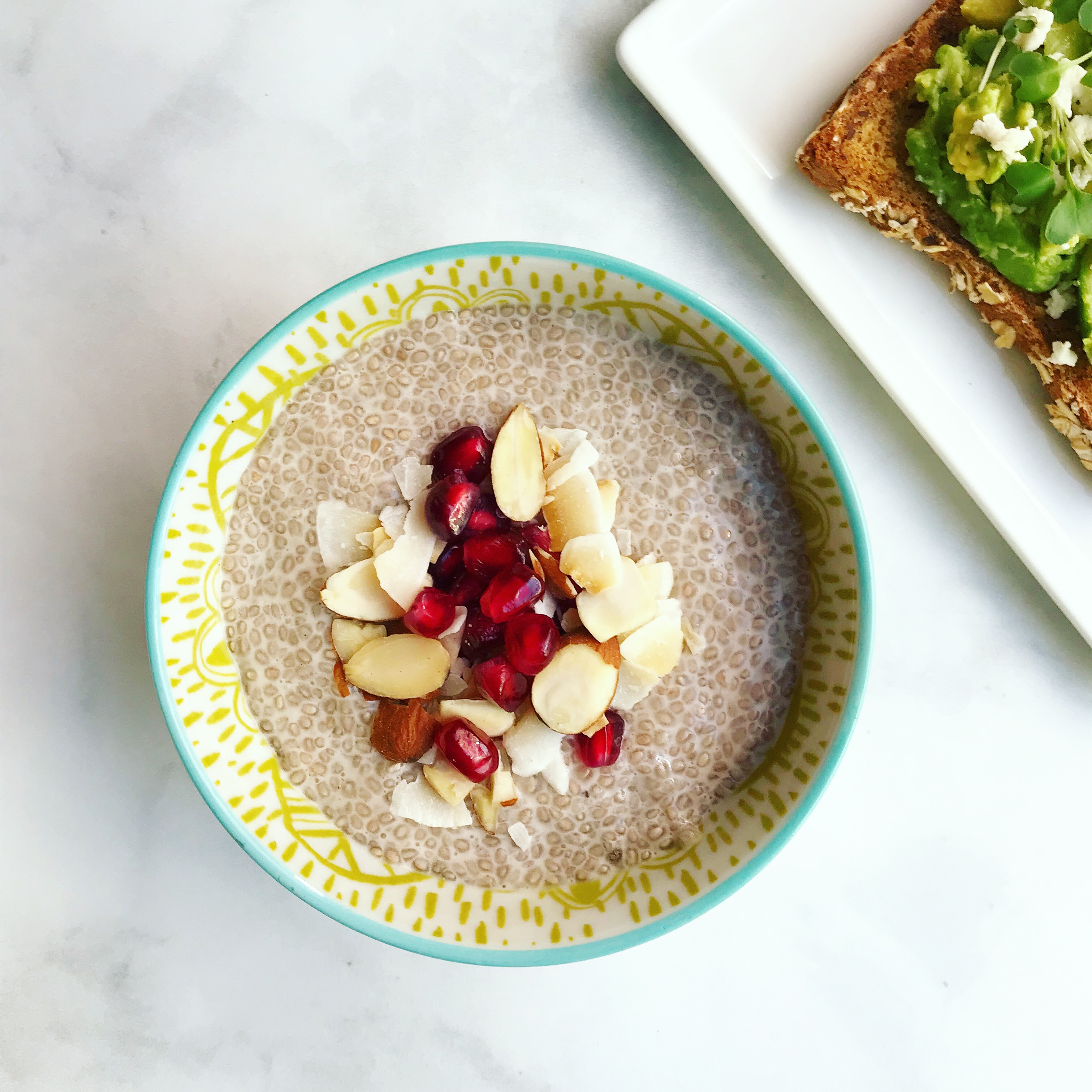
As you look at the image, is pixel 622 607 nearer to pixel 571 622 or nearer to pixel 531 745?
pixel 571 622

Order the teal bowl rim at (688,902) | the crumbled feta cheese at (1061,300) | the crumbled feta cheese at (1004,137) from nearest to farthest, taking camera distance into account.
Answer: the teal bowl rim at (688,902), the crumbled feta cheese at (1004,137), the crumbled feta cheese at (1061,300)

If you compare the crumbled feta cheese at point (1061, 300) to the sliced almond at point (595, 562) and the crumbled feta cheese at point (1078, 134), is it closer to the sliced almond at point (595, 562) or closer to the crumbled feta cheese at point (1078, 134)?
the crumbled feta cheese at point (1078, 134)

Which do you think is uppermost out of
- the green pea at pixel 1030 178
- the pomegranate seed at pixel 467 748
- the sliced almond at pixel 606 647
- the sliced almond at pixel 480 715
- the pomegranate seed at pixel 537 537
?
the green pea at pixel 1030 178

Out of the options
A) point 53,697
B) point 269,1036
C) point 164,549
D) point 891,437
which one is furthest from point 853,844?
point 53,697

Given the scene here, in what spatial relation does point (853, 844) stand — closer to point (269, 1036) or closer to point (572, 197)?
point (269, 1036)

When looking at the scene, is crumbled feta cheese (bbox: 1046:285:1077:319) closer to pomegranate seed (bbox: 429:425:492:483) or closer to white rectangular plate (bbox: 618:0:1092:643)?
white rectangular plate (bbox: 618:0:1092:643)

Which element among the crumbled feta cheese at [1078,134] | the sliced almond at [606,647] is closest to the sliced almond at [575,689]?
the sliced almond at [606,647]
